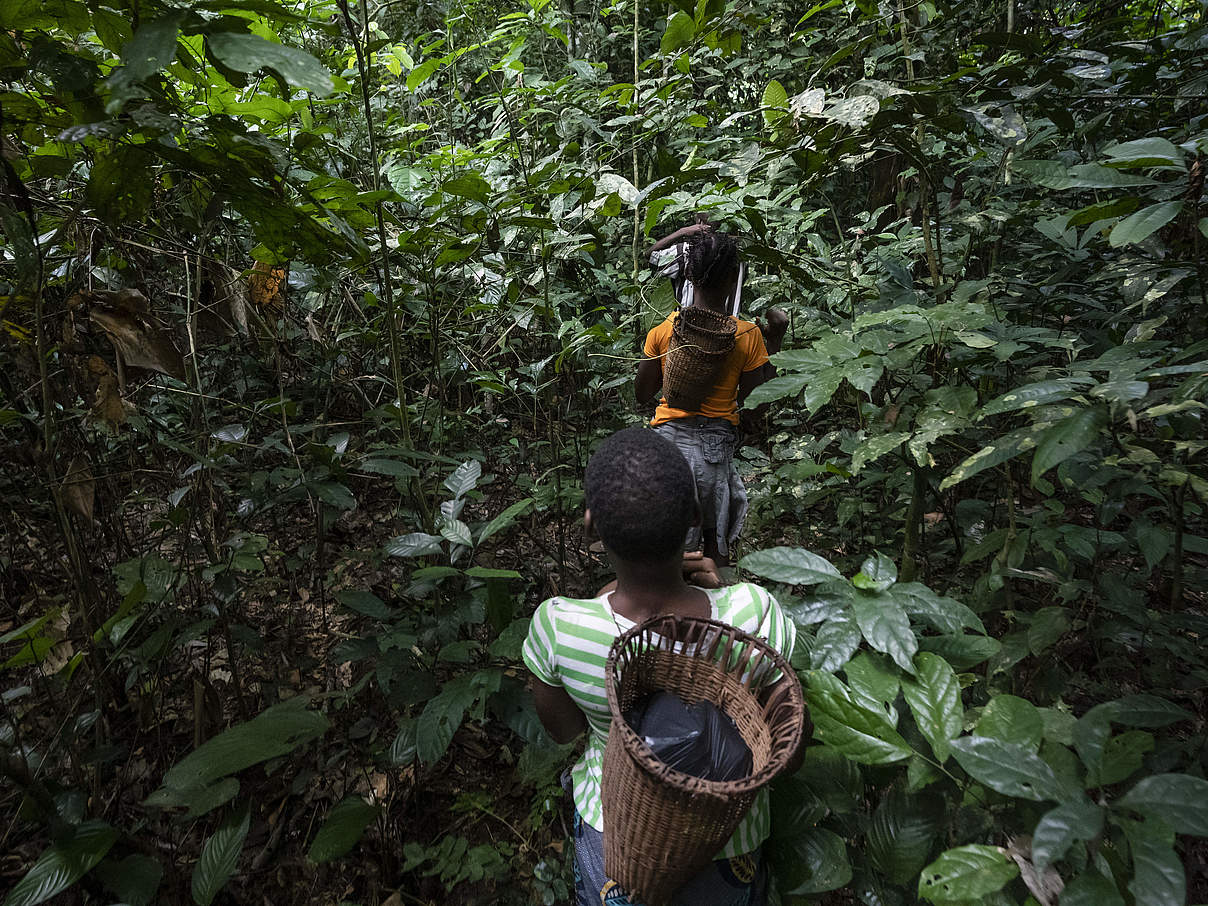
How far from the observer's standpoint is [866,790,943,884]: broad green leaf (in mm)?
1034

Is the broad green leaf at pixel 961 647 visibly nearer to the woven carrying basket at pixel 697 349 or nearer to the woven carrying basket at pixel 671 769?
the woven carrying basket at pixel 671 769

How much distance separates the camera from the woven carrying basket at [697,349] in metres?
2.50

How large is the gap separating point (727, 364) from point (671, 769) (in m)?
2.07

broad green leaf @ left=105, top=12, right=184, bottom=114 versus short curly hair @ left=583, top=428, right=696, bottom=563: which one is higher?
broad green leaf @ left=105, top=12, right=184, bottom=114

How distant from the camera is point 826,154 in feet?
5.81

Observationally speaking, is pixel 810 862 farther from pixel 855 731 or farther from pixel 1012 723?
pixel 1012 723

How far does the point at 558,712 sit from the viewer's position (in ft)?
4.29

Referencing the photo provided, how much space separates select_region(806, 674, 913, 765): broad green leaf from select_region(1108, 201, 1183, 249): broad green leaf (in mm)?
998

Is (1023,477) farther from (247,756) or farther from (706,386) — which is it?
(247,756)

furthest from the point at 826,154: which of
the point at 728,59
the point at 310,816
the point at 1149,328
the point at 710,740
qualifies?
the point at 728,59

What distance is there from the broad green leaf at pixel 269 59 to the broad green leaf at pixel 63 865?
1.68 metres

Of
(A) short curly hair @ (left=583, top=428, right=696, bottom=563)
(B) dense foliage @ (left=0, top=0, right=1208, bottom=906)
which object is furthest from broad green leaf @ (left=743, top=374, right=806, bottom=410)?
(A) short curly hair @ (left=583, top=428, right=696, bottom=563)

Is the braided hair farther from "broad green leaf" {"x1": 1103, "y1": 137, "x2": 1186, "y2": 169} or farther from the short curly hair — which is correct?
the short curly hair

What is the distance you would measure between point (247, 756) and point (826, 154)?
2.17 m
